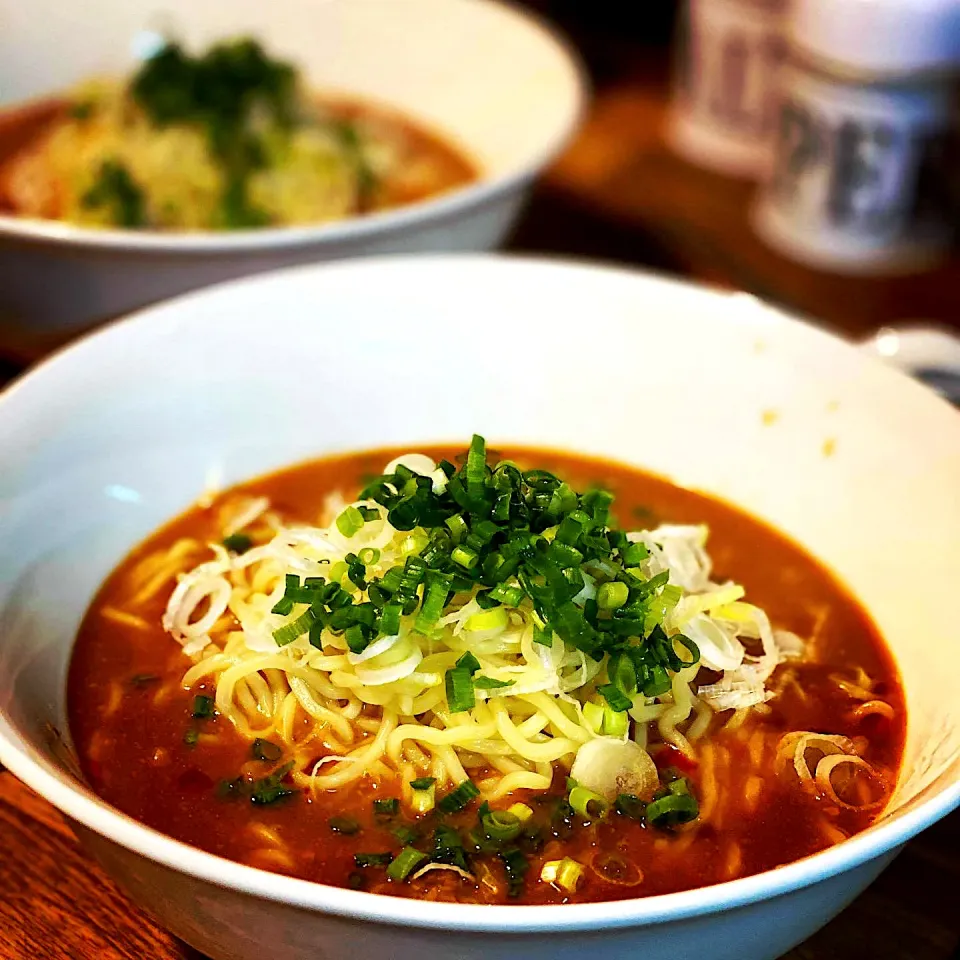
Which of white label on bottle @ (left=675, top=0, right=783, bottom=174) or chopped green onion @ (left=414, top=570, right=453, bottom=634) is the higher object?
chopped green onion @ (left=414, top=570, right=453, bottom=634)

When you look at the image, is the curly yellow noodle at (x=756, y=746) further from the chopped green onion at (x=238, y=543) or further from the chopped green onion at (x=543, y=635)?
the chopped green onion at (x=238, y=543)

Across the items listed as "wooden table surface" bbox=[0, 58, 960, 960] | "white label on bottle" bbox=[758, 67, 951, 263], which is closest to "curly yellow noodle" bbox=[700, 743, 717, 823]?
"wooden table surface" bbox=[0, 58, 960, 960]

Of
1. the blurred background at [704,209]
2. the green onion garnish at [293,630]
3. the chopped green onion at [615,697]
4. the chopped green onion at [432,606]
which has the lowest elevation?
the blurred background at [704,209]

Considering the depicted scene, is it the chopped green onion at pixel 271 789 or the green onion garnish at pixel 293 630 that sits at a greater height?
the green onion garnish at pixel 293 630

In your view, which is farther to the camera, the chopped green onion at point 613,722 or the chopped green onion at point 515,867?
the chopped green onion at point 613,722

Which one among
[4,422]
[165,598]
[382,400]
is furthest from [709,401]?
[4,422]

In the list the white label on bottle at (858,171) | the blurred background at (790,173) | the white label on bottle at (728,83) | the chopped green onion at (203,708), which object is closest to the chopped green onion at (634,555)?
the chopped green onion at (203,708)

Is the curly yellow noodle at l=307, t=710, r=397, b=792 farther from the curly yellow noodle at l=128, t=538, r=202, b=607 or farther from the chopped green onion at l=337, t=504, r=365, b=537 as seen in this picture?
the curly yellow noodle at l=128, t=538, r=202, b=607
